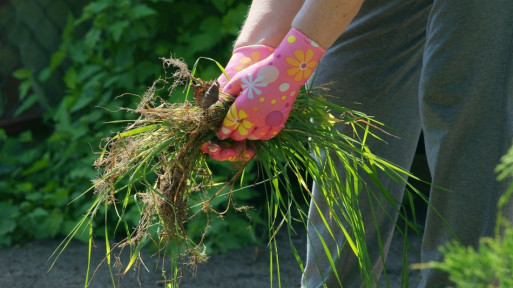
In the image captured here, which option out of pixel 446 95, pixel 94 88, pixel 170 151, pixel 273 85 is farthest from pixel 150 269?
pixel 446 95

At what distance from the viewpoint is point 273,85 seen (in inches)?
55.4

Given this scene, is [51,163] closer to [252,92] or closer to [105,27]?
[105,27]

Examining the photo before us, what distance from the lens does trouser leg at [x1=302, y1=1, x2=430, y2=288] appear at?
176cm

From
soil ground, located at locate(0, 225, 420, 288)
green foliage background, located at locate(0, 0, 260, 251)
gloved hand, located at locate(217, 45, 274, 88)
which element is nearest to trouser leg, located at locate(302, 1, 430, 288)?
gloved hand, located at locate(217, 45, 274, 88)

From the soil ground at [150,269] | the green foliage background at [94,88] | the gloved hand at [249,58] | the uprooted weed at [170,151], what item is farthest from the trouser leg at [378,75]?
the green foliage background at [94,88]

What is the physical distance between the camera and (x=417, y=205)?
3.47 m

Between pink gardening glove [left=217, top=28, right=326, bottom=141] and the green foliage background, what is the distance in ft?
4.90

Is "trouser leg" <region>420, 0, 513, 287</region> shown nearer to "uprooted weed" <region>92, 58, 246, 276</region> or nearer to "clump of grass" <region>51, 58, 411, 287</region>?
"clump of grass" <region>51, 58, 411, 287</region>

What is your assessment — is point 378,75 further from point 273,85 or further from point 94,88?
point 94,88

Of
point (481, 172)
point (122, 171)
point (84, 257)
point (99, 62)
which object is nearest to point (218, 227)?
point (84, 257)

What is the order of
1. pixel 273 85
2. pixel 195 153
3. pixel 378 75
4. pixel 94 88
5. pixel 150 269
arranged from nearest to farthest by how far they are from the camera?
1. pixel 273 85
2. pixel 195 153
3. pixel 378 75
4. pixel 150 269
5. pixel 94 88

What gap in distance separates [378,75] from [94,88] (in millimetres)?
1777

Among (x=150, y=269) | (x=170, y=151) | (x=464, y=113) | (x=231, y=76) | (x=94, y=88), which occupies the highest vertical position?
(x=464, y=113)

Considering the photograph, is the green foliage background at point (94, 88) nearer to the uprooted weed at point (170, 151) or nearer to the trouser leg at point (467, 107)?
the uprooted weed at point (170, 151)
